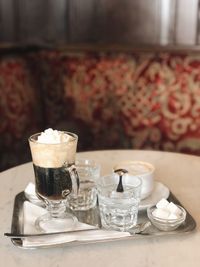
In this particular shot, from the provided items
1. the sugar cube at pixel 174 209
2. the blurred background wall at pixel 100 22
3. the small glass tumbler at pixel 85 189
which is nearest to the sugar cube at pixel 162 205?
the sugar cube at pixel 174 209

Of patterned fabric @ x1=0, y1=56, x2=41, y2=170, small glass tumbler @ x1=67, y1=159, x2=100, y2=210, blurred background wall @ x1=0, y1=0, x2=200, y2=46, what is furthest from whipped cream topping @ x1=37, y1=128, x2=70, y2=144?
blurred background wall @ x1=0, y1=0, x2=200, y2=46

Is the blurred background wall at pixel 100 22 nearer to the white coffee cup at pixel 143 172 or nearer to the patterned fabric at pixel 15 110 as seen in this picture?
the patterned fabric at pixel 15 110

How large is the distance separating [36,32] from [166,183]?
1.86 m

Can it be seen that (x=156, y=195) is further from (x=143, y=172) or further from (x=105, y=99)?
(x=105, y=99)

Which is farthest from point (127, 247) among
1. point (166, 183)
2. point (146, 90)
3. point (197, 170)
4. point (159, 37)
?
point (159, 37)

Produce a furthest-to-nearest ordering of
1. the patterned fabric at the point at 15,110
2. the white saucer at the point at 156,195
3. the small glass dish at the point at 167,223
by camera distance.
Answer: the patterned fabric at the point at 15,110 → the white saucer at the point at 156,195 → the small glass dish at the point at 167,223

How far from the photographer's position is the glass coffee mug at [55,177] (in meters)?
0.92

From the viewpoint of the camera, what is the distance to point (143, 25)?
2662 mm

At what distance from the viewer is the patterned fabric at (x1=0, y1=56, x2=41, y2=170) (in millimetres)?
2141

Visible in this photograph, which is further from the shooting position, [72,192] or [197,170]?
[197,170]

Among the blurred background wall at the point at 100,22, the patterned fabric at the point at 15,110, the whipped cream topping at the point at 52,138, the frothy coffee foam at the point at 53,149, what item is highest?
the blurred background wall at the point at 100,22

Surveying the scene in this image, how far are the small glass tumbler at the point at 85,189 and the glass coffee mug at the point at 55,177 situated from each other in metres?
0.04

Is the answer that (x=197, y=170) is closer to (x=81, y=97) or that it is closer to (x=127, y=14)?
(x=81, y=97)

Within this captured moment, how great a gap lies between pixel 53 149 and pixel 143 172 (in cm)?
28
